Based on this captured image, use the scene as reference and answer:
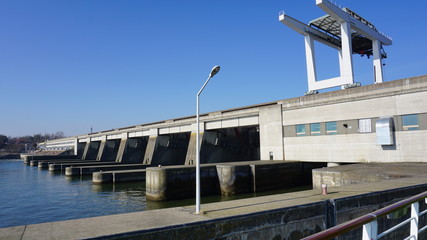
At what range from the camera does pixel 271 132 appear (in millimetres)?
33750

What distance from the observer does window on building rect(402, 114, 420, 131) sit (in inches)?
899

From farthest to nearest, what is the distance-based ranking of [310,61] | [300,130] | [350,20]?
[310,61] < [350,20] < [300,130]

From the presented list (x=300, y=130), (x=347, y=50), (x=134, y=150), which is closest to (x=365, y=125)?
(x=300, y=130)

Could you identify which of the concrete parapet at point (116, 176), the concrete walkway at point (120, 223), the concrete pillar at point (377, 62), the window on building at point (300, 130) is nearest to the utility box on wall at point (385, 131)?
the window on building at point (300, 130)

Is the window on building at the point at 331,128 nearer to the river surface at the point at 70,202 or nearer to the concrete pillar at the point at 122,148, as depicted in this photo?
the river surface at the point at 70,202

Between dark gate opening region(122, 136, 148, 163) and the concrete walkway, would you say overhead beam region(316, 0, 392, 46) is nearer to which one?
the concrete walkway

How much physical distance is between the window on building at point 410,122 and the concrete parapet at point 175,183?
54.1ft

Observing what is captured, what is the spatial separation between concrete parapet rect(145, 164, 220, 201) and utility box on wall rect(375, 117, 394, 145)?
1464 centimetres

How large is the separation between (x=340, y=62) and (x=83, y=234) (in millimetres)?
41143

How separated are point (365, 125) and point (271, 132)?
414 inches

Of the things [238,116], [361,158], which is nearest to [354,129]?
[361,158]

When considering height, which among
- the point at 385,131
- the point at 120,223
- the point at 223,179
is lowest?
the point at 223,179

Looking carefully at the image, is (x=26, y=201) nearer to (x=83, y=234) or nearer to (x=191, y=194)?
(x=191, y=194)

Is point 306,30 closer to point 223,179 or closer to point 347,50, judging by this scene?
point 347,50
